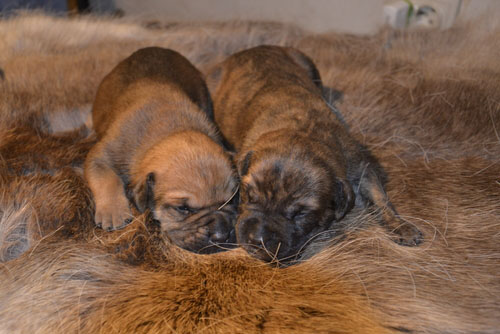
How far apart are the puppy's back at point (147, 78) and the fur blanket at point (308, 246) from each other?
11cm

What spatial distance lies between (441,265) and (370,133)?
92 centimetres

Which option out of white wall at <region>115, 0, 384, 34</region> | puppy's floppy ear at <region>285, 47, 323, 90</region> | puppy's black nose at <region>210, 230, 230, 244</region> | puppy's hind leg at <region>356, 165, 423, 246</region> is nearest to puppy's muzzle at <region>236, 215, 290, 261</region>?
puppy's black nose at <region>210, 230, 230, 244</region>

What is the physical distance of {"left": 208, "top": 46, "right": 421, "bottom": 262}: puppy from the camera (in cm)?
204

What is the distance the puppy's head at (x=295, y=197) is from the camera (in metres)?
2.12

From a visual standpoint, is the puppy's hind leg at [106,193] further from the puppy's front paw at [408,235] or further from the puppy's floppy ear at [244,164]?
the puppy's front paw at [408,235]

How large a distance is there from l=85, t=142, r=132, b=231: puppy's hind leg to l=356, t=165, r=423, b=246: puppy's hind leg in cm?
105

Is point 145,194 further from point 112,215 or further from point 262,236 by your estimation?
point 262,236

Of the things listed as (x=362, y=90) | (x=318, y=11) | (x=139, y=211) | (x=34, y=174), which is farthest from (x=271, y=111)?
(x=318, y=11)

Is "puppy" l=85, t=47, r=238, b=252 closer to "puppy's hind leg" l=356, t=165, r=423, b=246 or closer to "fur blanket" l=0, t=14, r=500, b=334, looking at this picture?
"fur blanket" l=0, t=14, r=500, b=334

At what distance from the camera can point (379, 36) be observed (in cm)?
334

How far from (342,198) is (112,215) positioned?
39.7 inches

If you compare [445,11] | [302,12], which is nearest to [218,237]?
[445,11]

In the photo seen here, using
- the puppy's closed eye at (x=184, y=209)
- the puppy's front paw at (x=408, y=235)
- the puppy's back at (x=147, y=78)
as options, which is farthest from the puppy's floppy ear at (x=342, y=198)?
the puppy's back at (x=147, y=78)

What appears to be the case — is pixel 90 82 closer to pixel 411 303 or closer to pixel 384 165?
pixel 384 165
